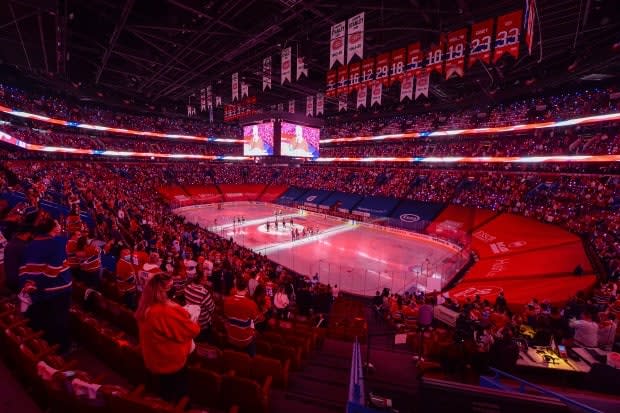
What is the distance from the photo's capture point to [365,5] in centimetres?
1237

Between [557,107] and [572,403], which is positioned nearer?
[572,403]

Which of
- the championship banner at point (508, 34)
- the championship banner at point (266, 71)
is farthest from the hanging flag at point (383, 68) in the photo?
the championship banner at point (266, 71)

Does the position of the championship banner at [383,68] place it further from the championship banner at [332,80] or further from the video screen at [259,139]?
the video screen at [259,139]

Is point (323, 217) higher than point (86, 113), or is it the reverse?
point (86, 113)

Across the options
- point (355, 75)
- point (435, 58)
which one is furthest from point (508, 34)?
point (355, 75)

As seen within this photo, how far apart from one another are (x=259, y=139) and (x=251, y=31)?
449 inches

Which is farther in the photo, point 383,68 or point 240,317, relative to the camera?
point 383,68

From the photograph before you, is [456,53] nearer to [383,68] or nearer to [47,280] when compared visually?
[383,68]

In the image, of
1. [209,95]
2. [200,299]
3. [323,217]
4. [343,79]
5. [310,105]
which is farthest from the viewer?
[323,217]

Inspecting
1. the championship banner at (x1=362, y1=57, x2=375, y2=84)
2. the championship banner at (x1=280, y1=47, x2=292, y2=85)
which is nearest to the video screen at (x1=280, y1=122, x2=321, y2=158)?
the championship banner at (x1=280, y1=47, x2=292, y2=85)

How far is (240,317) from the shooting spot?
3908 mm

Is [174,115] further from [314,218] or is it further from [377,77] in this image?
[377,77]

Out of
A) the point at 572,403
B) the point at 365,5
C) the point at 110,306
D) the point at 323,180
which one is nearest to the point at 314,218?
the point at 323,180

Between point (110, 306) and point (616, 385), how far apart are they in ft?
24.6
